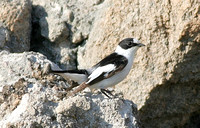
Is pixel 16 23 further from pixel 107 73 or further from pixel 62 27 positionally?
pixel 107 73

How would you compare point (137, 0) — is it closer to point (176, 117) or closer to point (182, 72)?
point (182, 72)

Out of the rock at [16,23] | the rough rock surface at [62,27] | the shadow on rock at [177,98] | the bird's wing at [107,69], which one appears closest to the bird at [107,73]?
the bird's wing at [107,69]

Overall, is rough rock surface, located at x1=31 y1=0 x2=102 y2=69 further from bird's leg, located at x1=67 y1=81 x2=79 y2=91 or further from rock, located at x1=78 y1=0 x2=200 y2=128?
bird's leg, located at x1=67 y1=81 x2=79 y2=91

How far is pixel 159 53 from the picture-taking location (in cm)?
654

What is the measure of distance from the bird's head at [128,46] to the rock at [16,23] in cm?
145

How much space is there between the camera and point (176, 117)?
6883 mm

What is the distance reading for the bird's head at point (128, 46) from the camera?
652cm

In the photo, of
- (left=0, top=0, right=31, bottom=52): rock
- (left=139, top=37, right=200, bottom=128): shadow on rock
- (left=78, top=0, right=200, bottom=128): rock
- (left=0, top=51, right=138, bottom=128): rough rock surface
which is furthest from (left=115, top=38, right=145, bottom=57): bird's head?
(left=0, top=0, right=31, bottom=52): rock

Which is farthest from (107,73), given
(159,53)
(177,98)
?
(177,98)

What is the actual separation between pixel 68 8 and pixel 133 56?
1.47 m

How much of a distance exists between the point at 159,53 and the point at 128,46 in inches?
17.6

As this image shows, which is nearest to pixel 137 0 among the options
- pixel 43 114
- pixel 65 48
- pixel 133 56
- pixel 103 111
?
pixel 133 56

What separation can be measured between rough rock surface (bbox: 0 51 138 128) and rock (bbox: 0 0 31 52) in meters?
0.98

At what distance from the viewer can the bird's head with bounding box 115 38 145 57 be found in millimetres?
6516
